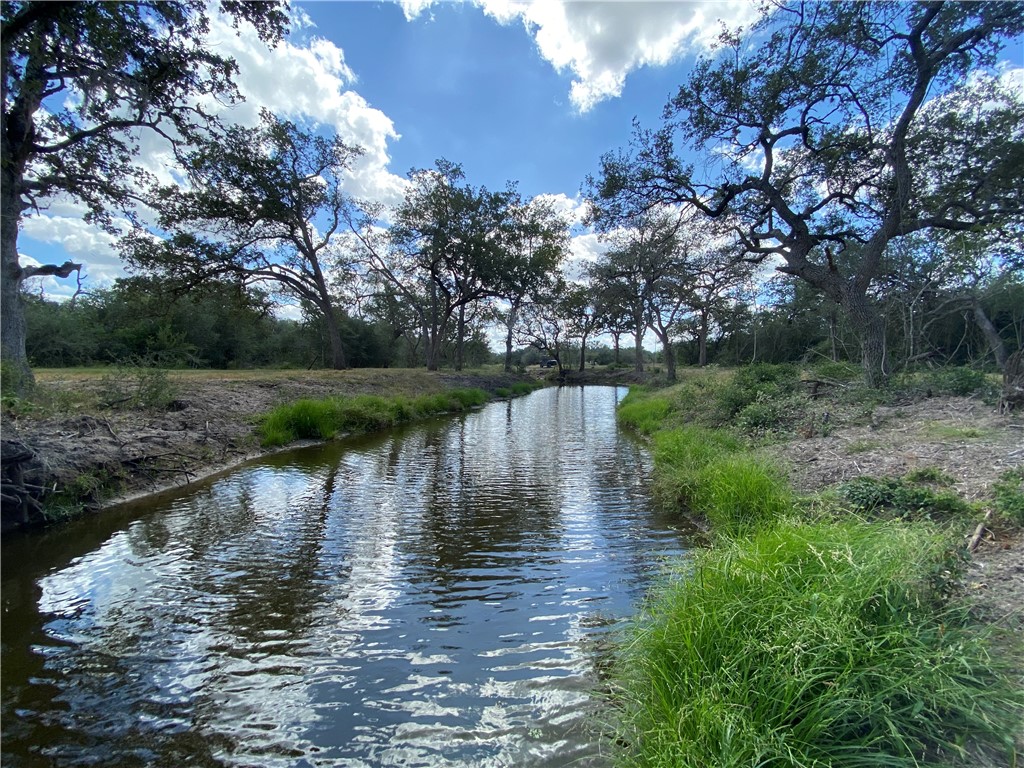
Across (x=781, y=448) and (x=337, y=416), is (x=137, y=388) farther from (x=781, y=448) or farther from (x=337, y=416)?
(x=781, y=448)

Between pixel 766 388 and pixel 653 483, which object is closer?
pixel 653 483

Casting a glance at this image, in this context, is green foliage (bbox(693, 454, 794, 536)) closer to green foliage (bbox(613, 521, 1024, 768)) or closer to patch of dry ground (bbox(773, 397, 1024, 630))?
patch of dry ground (bbox(773, 397, 1024, 630))

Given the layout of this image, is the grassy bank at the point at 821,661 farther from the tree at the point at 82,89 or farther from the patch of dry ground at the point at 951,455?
the tree at the point at 82,89

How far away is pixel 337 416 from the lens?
14.6 m

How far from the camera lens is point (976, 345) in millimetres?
19469

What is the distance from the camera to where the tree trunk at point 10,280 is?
907 centimetres

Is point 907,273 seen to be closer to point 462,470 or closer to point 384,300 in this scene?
point 462,470

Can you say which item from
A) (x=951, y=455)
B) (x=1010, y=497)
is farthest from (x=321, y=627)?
(x=951, y=455)

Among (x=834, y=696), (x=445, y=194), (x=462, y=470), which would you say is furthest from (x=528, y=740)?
(x=445, y=194)

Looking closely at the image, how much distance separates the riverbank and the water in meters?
0.62

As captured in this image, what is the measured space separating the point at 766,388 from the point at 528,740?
40.5 ft

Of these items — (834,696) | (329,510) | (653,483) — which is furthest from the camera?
(653,483)

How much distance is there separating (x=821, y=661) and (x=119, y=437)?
34.4 feet

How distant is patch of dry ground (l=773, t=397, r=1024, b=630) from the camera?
323 centimetres
